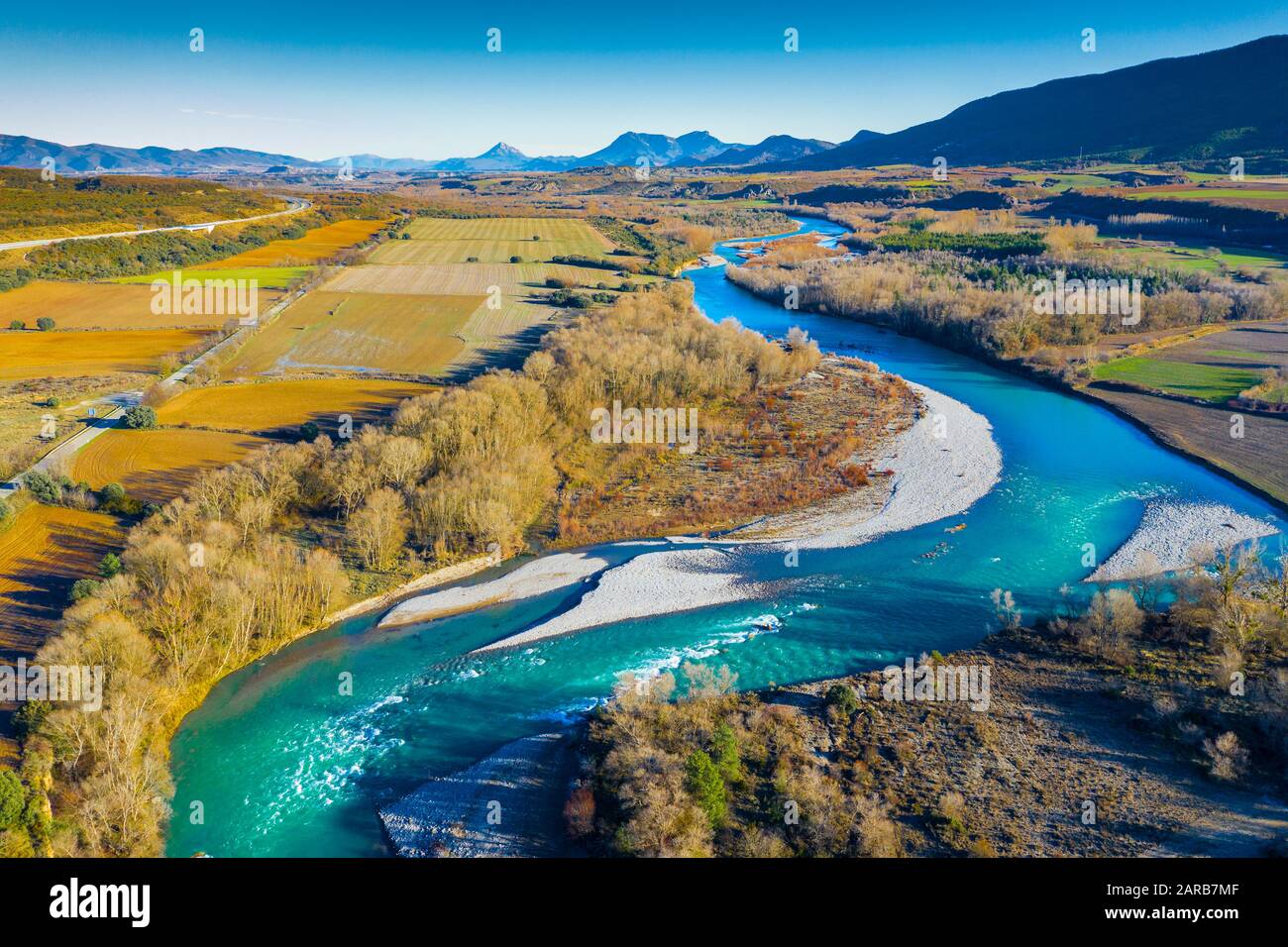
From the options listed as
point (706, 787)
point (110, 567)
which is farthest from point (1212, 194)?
point (110, 567)

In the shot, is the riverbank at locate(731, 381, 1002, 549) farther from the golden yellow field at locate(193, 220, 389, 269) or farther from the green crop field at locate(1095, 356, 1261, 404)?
the golden yellow field at locate(193, 220, 389, 269)

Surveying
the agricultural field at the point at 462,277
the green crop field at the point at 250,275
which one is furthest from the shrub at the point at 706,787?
the green crop field at the point at 250,275

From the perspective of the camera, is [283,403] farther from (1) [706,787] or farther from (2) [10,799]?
(1) [706,787]

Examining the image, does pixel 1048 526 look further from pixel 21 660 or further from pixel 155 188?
pixel 155 188

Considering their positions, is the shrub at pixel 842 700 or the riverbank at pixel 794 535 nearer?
the shrub at pixel 842 700

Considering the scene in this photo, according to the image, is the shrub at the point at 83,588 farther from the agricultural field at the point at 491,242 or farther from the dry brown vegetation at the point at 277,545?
the agricultural field at the point at 491,242

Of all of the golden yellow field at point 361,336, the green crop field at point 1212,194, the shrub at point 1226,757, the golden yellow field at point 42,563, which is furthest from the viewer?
the green crop field at point 1212,194
